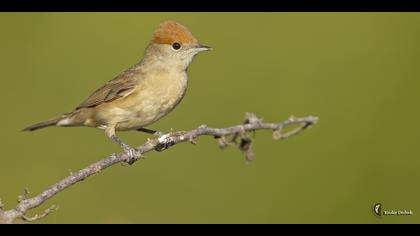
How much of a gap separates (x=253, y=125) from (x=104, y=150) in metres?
3.04

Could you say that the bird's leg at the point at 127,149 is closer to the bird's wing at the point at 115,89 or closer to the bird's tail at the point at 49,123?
the bird's wing at the point at 115,89

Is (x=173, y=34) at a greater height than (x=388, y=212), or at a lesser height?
greater

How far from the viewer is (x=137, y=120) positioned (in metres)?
5.02

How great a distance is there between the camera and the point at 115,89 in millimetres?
5316

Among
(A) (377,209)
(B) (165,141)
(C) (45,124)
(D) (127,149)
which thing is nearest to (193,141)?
(B) (165,141)

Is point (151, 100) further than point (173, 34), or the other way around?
point (173, 34)

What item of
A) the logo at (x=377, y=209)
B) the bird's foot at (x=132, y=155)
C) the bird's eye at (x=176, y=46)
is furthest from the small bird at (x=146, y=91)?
the logo at (x=377, y=209)

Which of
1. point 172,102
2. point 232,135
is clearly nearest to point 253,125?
point 232,135

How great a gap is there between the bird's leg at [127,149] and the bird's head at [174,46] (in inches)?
29.6

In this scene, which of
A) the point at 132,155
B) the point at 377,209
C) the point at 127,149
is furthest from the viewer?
the point at 377,209

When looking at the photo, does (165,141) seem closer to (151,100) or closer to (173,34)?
(151,100)

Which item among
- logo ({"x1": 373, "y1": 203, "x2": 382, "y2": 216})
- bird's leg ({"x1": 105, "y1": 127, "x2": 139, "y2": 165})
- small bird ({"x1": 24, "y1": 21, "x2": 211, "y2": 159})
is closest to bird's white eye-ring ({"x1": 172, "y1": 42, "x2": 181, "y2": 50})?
small bird ({"x1": 24, "y1": 21, "x2": 211, "y2": 159})

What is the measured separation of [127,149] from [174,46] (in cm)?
120
